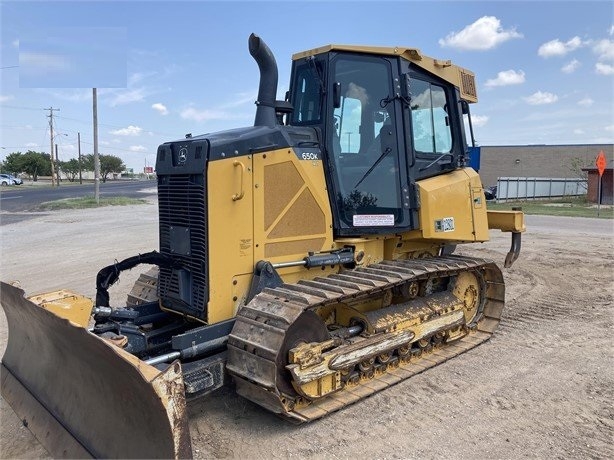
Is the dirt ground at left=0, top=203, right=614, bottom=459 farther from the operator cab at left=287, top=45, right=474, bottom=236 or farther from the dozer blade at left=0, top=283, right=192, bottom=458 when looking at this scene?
the operator cab at left=287, top=45, right=474, bottom=236

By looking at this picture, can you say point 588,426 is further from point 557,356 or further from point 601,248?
point 601,248

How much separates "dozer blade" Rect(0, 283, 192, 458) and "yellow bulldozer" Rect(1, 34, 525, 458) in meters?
0.01

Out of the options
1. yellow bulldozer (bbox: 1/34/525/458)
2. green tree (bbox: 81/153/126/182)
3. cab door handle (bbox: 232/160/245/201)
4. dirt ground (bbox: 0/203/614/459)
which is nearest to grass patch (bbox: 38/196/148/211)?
dirt ground (bbox: 0/203/614/459)

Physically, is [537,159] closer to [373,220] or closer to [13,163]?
[373,220]

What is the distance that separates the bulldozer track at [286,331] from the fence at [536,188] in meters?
31.6

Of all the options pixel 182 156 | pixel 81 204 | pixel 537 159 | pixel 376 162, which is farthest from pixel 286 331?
pixel 537 159

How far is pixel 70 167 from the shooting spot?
86.9 metres

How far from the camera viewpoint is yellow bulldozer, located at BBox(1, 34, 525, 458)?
3.64m

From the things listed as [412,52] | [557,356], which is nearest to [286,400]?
[557,356]

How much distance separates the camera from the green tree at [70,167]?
86938 mm

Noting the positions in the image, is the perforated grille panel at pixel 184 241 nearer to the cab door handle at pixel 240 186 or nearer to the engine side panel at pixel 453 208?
the cab door handle at pixel 240 186

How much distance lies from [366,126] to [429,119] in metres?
1.04

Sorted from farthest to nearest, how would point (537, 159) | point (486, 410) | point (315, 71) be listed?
point (537, 159) → point (315, 71) → point (486, 410)

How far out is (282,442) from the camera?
3852 millimetres
